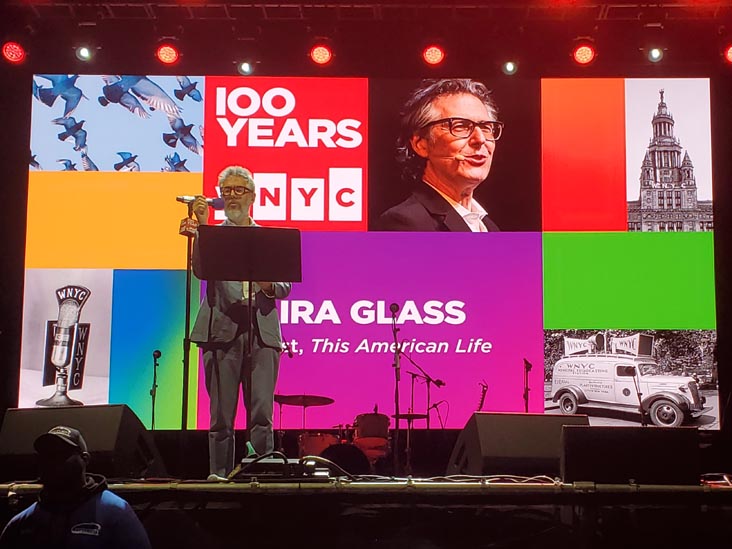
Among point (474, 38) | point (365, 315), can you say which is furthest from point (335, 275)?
point (474, 38)

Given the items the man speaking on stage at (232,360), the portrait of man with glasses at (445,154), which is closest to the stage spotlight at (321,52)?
the portrait of man with glasses at (445,154)

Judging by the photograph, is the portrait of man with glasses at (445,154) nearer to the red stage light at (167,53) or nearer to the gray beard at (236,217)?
the gray beard at (236,217)

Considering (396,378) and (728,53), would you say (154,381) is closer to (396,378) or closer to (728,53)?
(396,378)

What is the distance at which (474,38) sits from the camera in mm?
6898

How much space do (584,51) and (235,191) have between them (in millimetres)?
2886

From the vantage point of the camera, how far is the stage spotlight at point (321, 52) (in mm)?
6719

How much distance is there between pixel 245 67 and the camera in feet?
22.5

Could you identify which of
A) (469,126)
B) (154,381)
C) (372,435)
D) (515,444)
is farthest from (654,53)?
(154,381)

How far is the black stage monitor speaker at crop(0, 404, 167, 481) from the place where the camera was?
394 centimetres

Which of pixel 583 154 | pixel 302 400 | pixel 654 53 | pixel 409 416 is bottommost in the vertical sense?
pixel 409 416

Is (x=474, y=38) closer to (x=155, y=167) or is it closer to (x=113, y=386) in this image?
(x=155, y=167)

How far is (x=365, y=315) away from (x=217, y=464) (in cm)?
162

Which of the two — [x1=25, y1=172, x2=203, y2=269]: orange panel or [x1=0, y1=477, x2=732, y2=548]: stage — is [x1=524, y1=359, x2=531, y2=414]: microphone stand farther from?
[x1=0, y1=477, x2=732, y2=548]: stage

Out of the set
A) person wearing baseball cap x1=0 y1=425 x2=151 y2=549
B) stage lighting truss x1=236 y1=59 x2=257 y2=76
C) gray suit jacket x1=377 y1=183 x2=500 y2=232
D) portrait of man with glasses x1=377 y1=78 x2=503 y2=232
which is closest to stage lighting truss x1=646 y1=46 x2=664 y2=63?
portrait of man with glasses x1=377 y1=78 x2=503 y2=232
